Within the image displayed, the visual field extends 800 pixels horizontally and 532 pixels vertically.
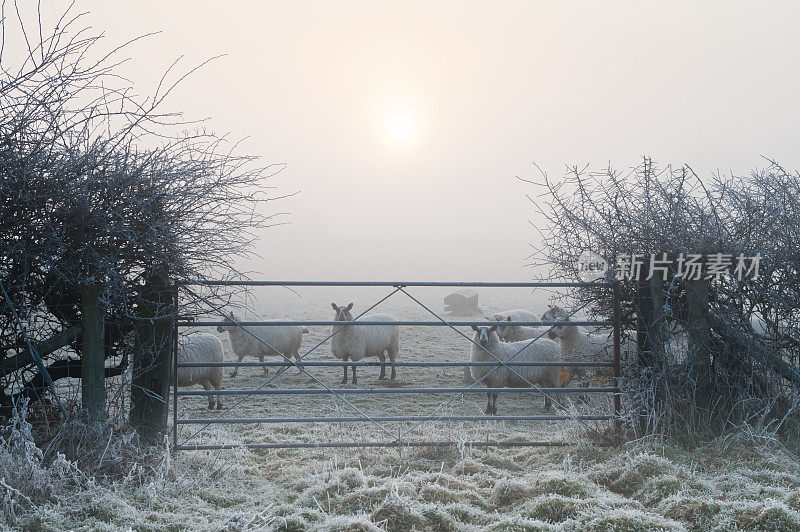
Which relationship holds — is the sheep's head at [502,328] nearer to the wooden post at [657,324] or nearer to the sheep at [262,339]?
the sheep at [262,339]

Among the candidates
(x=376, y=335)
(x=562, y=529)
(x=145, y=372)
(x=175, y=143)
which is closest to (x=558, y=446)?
(x=562, y=529)

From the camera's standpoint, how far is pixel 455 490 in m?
4.96

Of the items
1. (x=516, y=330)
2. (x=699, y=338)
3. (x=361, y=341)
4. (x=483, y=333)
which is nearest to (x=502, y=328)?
(x=516, y=330)

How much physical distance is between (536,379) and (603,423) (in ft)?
12.1

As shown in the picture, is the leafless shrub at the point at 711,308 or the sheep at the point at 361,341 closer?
the leafless shrub at the point at 711,308

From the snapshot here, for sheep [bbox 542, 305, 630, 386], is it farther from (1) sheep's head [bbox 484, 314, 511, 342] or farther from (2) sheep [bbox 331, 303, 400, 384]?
(2) sheep [bbox 331, 303, 400, 384]

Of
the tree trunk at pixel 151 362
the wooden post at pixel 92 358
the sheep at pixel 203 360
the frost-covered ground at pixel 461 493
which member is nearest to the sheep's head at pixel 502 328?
the sheep at pixel 203 360

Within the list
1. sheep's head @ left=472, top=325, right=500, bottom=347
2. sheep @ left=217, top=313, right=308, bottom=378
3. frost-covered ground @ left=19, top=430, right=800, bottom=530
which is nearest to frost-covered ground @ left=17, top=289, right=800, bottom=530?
frost-covered ground @ left=19, top=430, right=800, bottom=530

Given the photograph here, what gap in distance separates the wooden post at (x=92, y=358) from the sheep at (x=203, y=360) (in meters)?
4.24

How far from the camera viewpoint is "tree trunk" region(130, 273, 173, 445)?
18.6 feet

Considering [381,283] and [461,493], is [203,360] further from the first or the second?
[461,493]

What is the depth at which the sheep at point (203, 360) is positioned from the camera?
392 inches

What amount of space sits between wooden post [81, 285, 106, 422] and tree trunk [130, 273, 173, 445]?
27 cm

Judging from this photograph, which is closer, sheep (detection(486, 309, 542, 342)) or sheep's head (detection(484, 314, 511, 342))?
sheep's head (detection(484, 314, 511, 342))
